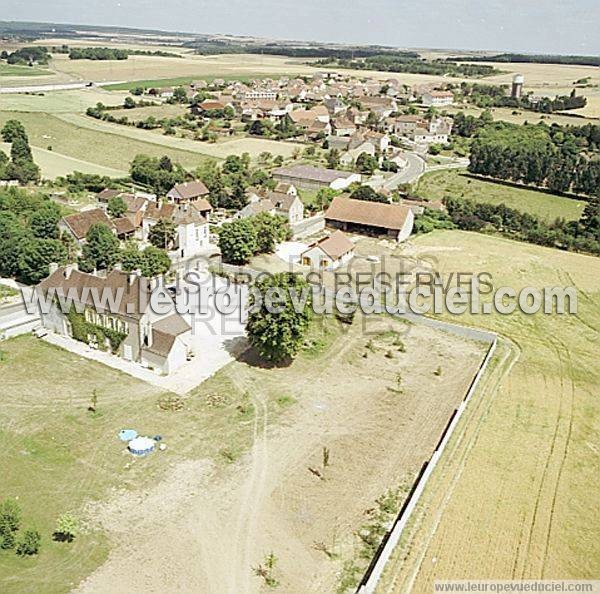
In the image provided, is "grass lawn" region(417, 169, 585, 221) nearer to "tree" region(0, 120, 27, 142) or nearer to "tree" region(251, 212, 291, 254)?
"tree" region(251, 212, 291, 254)

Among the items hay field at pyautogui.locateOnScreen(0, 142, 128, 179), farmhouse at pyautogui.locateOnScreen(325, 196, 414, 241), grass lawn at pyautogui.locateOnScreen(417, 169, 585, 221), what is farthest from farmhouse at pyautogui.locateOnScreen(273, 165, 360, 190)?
hay field at pyautogui.locateOnScreen(0, 142, 128, 179)

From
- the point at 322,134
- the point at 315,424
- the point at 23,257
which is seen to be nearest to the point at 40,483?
the point at 315,424

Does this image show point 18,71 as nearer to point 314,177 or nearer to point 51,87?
point 51,87

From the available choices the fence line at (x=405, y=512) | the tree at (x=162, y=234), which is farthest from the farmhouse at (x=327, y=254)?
the fence line at (x=405, y=512)

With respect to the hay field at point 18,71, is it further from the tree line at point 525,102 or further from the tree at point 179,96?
the tree line at point 525,102

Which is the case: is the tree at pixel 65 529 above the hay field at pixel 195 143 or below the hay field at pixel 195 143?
below

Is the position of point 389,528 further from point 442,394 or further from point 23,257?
point 23,257
